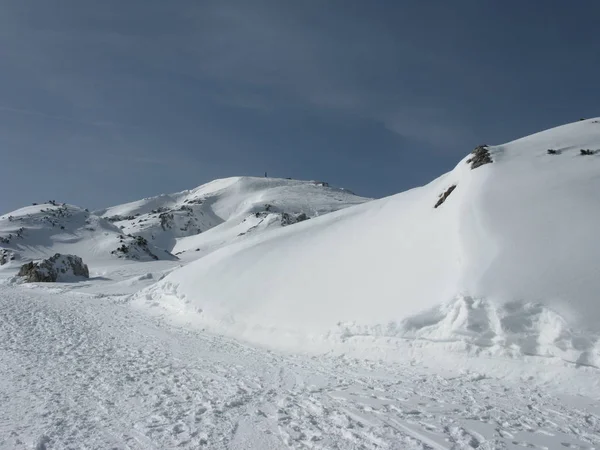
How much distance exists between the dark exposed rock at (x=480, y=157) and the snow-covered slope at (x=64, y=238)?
4641cm

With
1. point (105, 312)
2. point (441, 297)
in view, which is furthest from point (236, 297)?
point (441, 297)

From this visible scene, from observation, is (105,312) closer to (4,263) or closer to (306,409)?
(306,409)

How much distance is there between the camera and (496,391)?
8.58 meters

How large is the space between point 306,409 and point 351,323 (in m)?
6.00

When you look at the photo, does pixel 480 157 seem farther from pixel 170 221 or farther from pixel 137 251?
pixel 170 221

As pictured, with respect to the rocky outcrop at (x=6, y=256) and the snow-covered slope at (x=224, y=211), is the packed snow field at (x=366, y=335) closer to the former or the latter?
the rocky outcrop at (x=6, y=256)

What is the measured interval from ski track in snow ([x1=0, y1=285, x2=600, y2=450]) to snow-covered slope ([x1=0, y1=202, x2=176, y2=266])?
47.9 metres

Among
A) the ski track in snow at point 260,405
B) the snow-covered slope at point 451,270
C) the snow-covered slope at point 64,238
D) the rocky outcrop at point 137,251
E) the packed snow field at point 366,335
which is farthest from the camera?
the snow-covered slope at point 64,238

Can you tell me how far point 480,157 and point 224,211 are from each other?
10487cm

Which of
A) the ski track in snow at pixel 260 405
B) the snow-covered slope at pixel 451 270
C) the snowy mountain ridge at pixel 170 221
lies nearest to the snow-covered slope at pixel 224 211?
the snowy mountain ridge at pixel 170 221

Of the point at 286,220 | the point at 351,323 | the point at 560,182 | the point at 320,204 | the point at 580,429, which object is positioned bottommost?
the point at 580,429

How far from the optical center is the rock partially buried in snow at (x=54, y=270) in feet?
124

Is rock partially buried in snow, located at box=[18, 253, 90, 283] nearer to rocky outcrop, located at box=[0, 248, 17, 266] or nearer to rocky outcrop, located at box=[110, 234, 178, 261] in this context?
rocky outcrop, located at box=[0, 248, 17, 266]

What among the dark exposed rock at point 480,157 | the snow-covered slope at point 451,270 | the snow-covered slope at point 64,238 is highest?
the snow-covered slope at point 64,238
